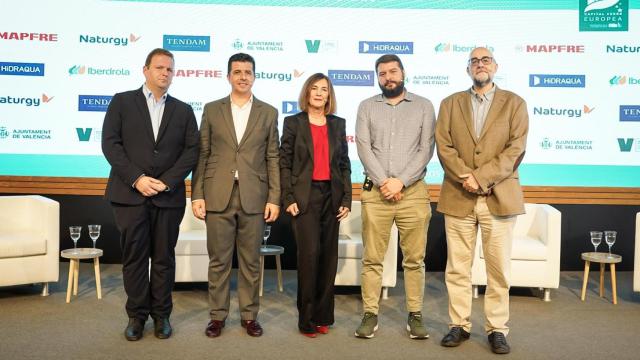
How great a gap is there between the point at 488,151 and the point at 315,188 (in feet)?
3.31

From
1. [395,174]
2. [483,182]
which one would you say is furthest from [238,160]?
[483,182]

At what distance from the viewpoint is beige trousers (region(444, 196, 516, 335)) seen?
3693 millimetres

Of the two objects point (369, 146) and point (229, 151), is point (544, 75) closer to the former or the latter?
point (369, 146)

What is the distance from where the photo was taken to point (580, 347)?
3840 millimetres

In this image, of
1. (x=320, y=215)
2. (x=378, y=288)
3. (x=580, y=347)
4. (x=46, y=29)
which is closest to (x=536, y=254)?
(x=580, y=347)

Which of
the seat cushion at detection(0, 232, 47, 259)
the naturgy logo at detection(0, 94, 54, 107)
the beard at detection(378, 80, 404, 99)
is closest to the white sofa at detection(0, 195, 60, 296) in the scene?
the seat cushion at detection(0, 232, 47, 259)

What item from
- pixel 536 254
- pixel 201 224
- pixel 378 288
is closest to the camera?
pixel 378 288

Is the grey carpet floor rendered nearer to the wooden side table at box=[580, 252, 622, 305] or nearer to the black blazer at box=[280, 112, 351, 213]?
the wooden side table at box=[580, 252, 622, 305]

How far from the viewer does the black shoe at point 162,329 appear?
12.6ft

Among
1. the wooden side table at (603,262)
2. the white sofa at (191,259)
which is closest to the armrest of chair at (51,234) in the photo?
the white sofa at (191,259)

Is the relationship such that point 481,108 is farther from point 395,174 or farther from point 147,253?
point 147,253

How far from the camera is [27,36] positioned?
617 cm

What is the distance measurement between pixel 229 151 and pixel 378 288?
1235mm

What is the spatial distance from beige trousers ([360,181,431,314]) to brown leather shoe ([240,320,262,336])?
2.20 feet
